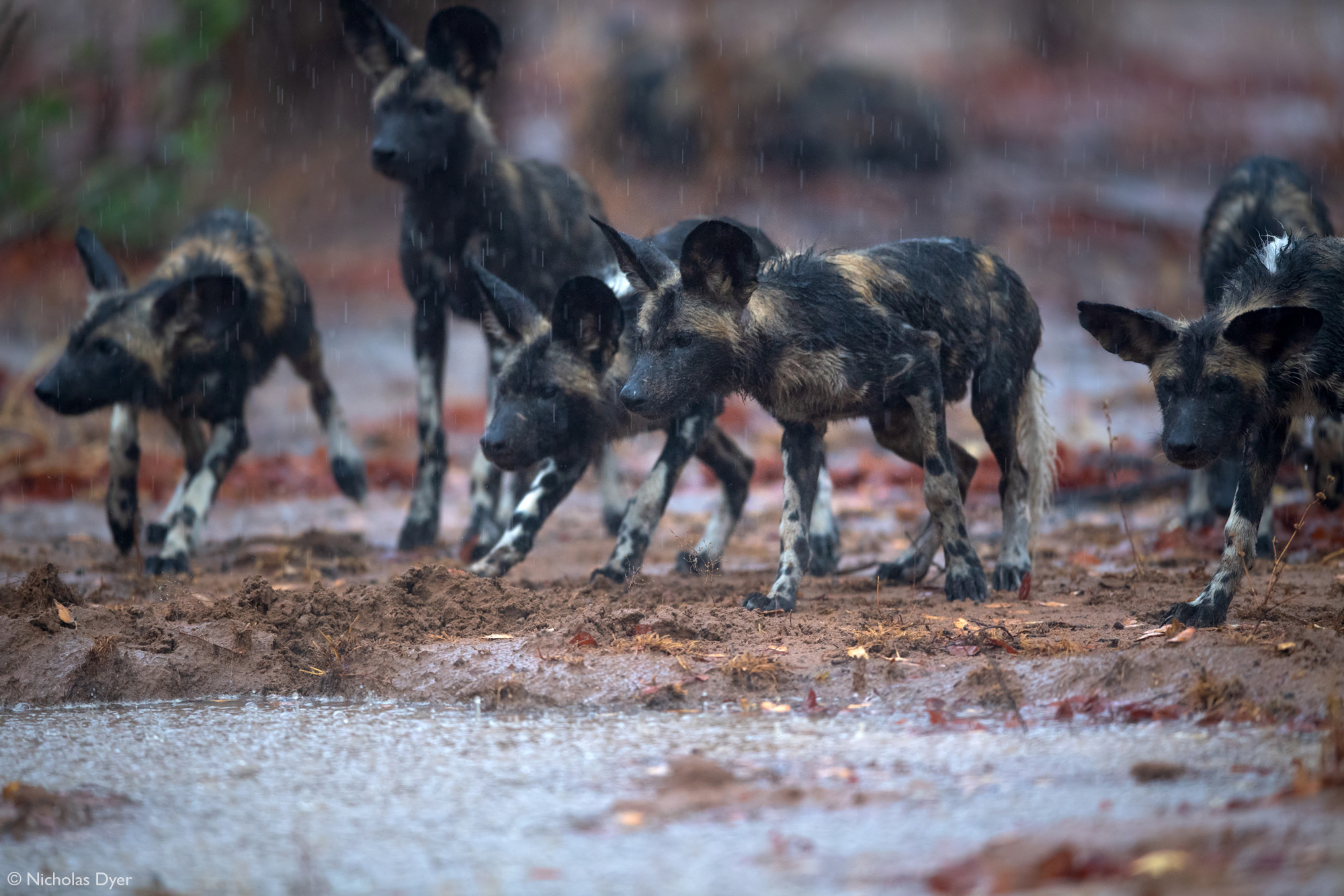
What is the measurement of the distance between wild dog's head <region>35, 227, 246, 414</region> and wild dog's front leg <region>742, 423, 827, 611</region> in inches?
119

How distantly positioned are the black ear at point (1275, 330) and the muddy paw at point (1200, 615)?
31.7 inches

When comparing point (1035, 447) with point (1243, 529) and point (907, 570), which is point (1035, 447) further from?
point (1243, 529)

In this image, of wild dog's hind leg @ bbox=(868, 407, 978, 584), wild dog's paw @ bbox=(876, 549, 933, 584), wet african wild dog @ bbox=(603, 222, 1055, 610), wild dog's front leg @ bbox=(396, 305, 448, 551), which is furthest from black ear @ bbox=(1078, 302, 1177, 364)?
wild dog's front leg @ bbox=(396, 305, 448, 551)

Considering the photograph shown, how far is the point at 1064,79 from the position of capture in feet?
83.1

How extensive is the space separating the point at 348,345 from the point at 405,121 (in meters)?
6.35

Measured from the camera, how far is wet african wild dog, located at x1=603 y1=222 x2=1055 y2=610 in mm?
4613

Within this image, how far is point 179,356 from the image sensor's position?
645 centimetres

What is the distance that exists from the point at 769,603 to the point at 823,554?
147 centimetres

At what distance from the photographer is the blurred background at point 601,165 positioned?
1024 cm

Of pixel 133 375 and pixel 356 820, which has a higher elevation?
pixel 133 375

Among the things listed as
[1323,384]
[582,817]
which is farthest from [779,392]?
[582,817]

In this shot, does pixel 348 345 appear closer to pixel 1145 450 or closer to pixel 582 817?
pixel 1145 450

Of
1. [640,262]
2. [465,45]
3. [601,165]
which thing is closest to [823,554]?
Answer: [640,262]

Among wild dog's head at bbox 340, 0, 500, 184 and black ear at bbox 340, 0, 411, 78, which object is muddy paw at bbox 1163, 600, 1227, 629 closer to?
wild dog's head at bbox 340, 0, 500, 184
